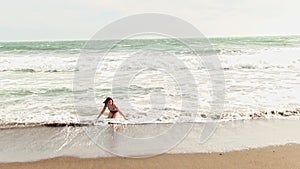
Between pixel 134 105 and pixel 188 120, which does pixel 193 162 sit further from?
pixel 134 105

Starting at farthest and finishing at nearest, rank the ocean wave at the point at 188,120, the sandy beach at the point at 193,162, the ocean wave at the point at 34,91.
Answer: the ocean wave at the point at 34,91, the ocean wave at the point at 188,120, the sandy beach at the point at 193,162

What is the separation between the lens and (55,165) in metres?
4.97

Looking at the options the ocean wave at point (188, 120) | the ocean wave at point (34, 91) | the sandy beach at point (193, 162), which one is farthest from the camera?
the ocean wave at point (34, 91)

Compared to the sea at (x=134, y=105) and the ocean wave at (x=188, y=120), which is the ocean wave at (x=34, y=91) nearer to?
the sea at (x=134, y=105)

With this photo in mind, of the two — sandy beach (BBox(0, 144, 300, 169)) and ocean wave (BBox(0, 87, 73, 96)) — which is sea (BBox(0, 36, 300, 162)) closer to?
ocean wave (BBox(0, 87, 73, 96))

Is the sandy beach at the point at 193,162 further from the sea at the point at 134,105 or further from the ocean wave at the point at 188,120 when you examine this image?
the ocean wave at the point at 188,120

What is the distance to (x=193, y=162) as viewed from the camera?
197 inches

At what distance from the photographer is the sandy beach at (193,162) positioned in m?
4.84

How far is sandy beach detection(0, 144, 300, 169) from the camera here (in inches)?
191

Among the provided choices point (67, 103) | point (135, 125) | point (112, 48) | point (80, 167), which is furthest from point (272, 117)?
point (112, 48)

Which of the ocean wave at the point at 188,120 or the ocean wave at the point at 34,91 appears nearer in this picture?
the ocean wave at the point at 188,120

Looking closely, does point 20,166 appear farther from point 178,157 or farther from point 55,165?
point 178,157

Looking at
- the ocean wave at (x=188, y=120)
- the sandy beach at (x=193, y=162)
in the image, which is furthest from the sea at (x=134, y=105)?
the sandy beach at (x=193, y=162)

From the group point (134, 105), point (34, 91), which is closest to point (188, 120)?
point (134, 105)
